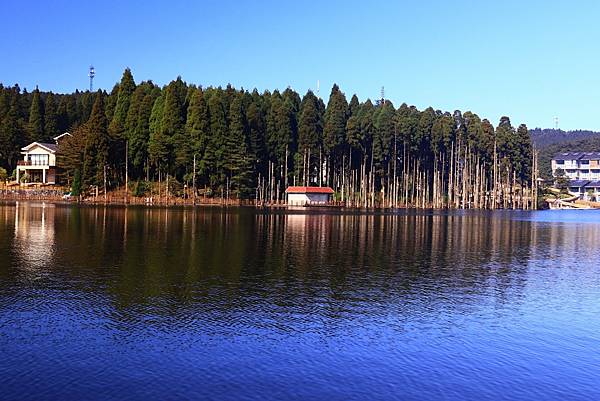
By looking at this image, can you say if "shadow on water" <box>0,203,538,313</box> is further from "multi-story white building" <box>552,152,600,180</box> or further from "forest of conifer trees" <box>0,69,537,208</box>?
"multi-story white building" <box>552,152,600,180</box>

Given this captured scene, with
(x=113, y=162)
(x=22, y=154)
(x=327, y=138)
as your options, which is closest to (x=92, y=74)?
(x=22, y=154)

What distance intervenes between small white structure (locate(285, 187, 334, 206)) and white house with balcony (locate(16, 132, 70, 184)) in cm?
4042

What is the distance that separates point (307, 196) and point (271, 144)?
42.2 ft

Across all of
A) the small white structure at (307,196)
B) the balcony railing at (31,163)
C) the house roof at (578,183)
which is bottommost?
the small white structure at (307,196)

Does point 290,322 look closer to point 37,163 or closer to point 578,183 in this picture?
point 37,163

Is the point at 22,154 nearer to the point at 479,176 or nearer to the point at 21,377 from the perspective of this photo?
the point at 479,176

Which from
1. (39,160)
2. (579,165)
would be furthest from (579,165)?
(39,160)

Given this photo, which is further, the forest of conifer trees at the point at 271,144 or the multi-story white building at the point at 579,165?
the multi-story white building at the point at 579,165

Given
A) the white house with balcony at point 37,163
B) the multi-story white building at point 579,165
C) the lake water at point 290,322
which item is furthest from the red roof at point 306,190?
the multi-story white building at point 579,165

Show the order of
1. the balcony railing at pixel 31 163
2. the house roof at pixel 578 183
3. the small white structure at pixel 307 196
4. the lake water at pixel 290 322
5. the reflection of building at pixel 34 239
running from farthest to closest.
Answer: the house roof at pixel 578 183, the balcony railing at pixel 31 163, the small white structure at pixel 307 196, the reflection of building at pixel 34 239, the lake water at pixel 290 322

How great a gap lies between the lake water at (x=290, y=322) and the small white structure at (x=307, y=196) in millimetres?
51154

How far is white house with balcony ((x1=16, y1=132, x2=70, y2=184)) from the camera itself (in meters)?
97.4

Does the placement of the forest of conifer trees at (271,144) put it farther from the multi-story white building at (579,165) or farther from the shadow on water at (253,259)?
the multi-story white building at (579,165)

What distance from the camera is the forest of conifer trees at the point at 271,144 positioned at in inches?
3509
